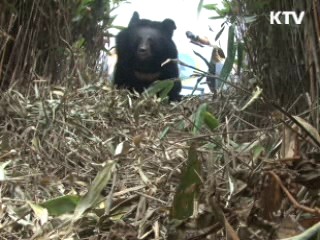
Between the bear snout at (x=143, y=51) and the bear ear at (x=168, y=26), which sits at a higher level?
the bear ear at (x=168, y=26)

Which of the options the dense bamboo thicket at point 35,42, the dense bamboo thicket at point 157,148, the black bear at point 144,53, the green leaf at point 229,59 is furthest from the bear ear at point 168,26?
the green leaf at point 229,59

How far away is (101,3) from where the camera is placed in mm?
3879

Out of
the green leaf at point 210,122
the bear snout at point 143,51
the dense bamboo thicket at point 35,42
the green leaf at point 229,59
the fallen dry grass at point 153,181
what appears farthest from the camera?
the bear snout at point 143,51

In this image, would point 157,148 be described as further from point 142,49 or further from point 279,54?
point 142,49

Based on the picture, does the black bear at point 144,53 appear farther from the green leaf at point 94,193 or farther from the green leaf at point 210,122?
the green leaf at point 94,193

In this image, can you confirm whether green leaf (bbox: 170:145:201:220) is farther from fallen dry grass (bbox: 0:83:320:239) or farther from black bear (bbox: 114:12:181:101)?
black bear (bbox: 114:12:181:101)

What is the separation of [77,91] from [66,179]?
983mm

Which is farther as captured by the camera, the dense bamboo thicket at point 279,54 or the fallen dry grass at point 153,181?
the dense bamboo thicket at point 279,54

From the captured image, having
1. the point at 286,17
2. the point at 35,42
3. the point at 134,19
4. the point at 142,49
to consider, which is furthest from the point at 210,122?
the point at 134,19

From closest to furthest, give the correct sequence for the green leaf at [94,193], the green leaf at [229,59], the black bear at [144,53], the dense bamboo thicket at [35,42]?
the green leaf at [94,193], the green leaf at [229,59], the dense bamboo thicket at [35,42], the black bear at [144,53]

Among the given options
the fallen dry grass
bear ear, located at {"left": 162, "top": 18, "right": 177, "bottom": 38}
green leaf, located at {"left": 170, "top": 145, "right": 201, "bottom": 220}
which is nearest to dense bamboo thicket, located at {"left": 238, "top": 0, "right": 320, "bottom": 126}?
the fallen dry grass

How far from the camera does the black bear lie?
508cm

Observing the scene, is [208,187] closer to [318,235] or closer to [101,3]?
[318,235]

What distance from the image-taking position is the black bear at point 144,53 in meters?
5.08
